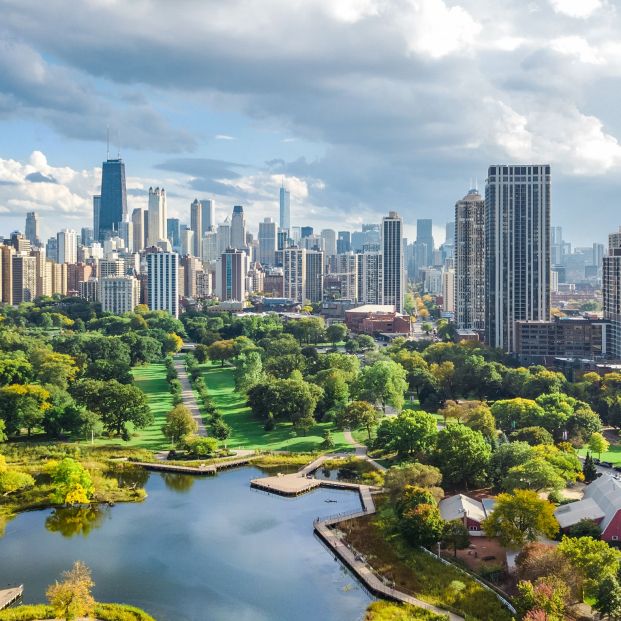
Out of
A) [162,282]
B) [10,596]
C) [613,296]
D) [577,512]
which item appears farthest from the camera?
[162,282]

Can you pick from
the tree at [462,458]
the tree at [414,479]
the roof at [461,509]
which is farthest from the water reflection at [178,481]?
the roof at [461,509]

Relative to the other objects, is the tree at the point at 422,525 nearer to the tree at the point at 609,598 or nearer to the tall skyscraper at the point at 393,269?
the tree at the point at 609,598

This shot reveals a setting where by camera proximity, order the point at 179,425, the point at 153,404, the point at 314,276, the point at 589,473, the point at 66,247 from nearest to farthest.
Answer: the point at 589,473
the point at 179,425
the point at 153,404
the point at 314,276
the point at 66,247

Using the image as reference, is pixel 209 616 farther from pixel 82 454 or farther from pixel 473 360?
pixel 473 360

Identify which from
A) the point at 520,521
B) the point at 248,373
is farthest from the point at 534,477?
the point at 248,373

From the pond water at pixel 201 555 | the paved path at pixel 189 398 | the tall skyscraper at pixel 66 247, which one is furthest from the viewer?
the tall skyscraper at pixel 66 247

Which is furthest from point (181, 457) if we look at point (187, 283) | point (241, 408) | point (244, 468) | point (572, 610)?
point (187, 283)

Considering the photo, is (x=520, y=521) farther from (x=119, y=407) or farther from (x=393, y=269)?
(x=393, y=269)
